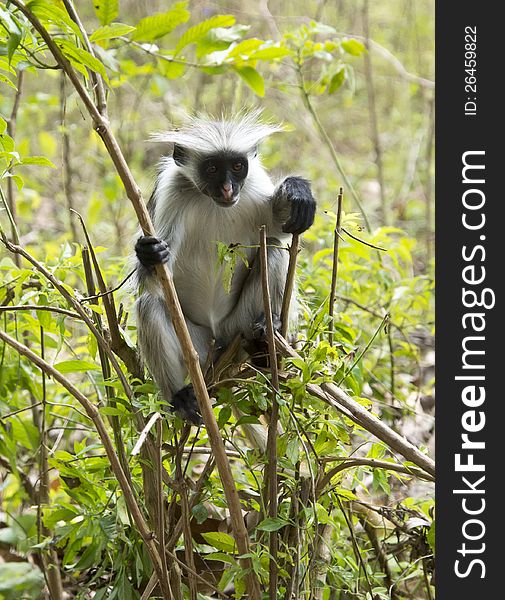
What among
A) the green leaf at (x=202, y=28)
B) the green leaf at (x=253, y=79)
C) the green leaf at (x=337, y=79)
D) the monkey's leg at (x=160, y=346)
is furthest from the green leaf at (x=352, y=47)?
the monkey's leg at (x=160, y=346)

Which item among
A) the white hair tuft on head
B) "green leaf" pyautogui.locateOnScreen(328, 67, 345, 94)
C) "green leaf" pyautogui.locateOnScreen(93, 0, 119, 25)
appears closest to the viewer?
"green leaf" pyautogui.locateOnScreen(93, 0, 119, 25)

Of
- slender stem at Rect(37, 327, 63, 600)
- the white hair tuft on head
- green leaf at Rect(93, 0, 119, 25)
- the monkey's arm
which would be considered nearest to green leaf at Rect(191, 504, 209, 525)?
slender stem at Rect(37, 327, 63, 600)

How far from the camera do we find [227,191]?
453 cm

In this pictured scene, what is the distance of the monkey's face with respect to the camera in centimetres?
455

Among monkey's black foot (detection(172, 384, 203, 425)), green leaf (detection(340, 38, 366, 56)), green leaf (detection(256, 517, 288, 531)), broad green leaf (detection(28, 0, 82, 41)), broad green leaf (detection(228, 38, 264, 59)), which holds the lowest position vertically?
green leaf (detection(256, 517, 288, 531))

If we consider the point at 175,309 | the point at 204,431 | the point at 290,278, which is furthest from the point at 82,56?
the point at 204,431

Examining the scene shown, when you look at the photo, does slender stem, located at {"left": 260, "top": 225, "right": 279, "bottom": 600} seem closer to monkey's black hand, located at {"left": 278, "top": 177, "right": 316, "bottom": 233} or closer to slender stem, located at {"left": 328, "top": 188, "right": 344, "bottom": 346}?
slender stem, located at {"left": 328, "top": 188, "right": 344, "bottom": 346}

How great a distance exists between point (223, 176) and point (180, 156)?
355 millimetres

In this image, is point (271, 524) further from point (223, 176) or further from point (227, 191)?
point (223, 176)

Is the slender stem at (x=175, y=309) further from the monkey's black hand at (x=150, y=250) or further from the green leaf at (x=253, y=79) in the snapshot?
the green leaf at (x=253, y=79)

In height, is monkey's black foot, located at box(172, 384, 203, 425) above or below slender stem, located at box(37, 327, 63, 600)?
above

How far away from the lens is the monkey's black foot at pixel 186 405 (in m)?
3.97

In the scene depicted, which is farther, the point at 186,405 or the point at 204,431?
the point at 186,405

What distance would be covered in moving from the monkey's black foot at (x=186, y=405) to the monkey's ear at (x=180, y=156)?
4.24 feet
